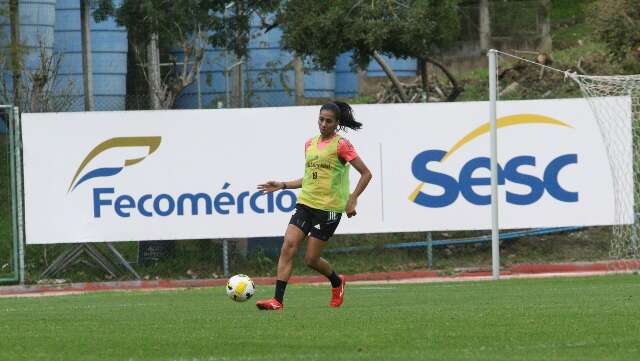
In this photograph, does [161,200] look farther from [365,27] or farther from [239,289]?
[239,289]

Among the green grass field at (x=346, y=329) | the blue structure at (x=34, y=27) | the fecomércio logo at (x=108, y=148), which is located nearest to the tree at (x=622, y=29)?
the fecomércio logo at (x=108, y=148)

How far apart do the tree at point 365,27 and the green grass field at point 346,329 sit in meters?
12.7

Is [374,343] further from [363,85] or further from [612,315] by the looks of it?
[363,85]

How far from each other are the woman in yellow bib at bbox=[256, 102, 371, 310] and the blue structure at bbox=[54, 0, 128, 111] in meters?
21.3

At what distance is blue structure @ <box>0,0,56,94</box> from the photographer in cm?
3036

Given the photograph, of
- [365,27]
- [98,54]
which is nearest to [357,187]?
[365,27]

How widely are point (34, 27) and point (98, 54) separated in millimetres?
3308

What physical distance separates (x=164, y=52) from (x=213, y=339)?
27275 millimetres

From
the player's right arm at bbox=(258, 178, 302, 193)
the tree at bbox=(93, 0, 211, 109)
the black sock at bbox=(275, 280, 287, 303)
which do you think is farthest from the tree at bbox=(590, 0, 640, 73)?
the black sock at bbox=(275, 280, 287, 303)

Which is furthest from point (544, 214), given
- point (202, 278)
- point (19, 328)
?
point (19, 328)

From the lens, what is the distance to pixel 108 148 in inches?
806

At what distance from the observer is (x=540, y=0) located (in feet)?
132

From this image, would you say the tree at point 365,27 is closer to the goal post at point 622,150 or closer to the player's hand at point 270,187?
the goal post at point 622,150

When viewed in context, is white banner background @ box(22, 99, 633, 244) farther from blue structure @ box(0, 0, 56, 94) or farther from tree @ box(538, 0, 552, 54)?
tree @ box(538, 0, 552, 54)
